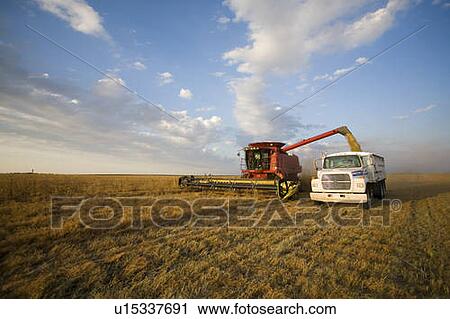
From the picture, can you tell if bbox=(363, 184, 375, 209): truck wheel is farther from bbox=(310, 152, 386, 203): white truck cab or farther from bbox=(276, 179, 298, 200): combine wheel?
bbox=(276, 179, 298, 200): combine wheel

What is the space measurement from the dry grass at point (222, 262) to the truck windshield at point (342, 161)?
4.89 meters

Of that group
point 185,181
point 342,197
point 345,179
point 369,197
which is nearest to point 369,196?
point 369,197

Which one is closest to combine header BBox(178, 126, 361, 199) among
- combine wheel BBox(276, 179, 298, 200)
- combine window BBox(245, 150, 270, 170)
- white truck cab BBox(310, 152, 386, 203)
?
combine window BBox(245, 150, 270, 170)

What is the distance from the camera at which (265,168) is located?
662 inches

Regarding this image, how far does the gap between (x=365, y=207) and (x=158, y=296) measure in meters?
9.68

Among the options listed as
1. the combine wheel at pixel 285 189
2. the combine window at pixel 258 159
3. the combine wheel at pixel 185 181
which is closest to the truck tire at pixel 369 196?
the combine wheel at pixel 285 189

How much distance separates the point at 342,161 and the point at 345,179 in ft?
5.41

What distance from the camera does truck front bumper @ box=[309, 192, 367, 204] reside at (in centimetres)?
952

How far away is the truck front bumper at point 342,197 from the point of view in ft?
31.2

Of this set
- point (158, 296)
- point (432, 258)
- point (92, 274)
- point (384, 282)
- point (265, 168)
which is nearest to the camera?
point (158, 296)

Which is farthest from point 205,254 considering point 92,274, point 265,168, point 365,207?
point 265,168

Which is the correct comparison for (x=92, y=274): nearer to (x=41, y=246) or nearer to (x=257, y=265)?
(x=41, y=246)

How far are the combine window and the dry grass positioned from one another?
10299 millimetres

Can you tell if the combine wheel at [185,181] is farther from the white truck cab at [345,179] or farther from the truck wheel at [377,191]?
the truck wheel at [377,191]
